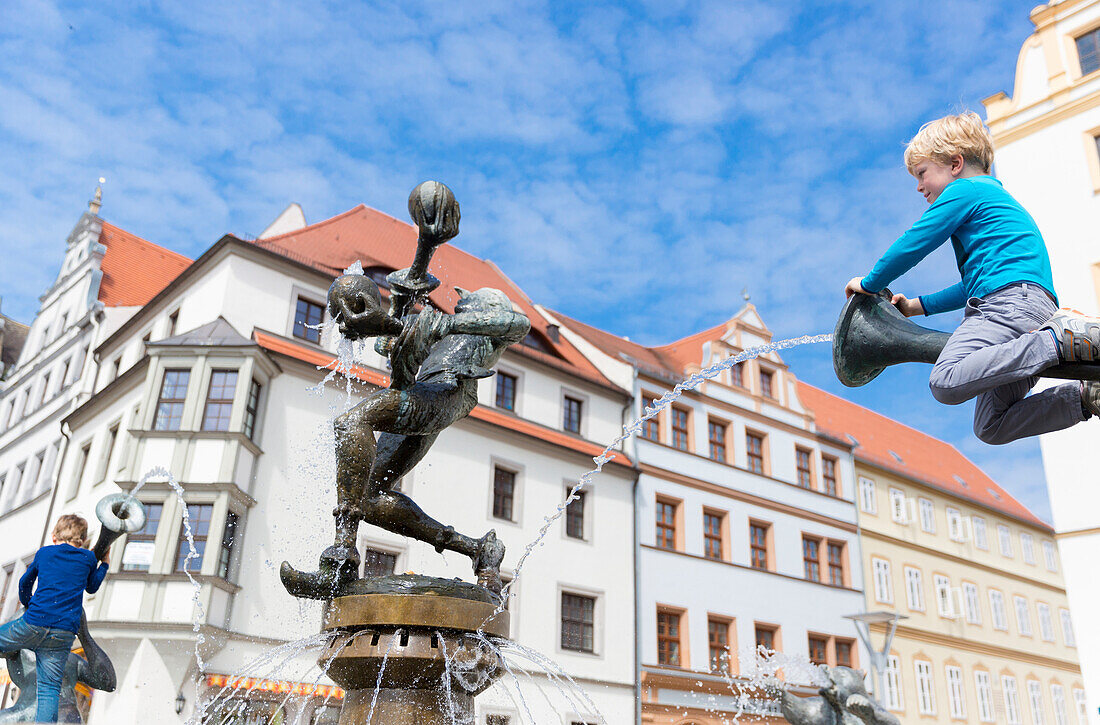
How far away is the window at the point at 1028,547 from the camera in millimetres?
40062

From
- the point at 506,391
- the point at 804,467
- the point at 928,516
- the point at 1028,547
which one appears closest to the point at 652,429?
the point at 506,391

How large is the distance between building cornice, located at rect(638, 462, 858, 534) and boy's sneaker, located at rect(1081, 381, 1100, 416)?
24.4 metres

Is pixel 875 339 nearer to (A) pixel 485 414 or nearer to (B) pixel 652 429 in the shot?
(A) pixel 485 414

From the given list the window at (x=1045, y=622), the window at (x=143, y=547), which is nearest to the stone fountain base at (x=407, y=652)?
the window at (x=143, y=547)

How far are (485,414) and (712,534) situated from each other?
8.71m

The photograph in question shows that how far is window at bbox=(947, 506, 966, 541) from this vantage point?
3655 centimetres

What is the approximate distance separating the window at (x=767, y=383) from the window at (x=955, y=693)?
11.9m

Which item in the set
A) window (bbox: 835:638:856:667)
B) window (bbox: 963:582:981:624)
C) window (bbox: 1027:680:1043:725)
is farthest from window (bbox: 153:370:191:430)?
window (bbox: 1027:680:1043:725)

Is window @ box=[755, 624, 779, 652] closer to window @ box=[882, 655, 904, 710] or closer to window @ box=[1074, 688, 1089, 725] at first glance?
window @ box=[882, 655, 904, 710]

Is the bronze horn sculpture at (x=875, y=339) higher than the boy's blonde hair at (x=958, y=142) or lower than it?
lower

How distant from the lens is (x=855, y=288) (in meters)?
2.81

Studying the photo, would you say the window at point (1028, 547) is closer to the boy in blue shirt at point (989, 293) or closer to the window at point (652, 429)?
the window at point (652, 429)

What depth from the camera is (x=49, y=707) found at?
5.07m

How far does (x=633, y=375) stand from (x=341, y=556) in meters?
24.2
